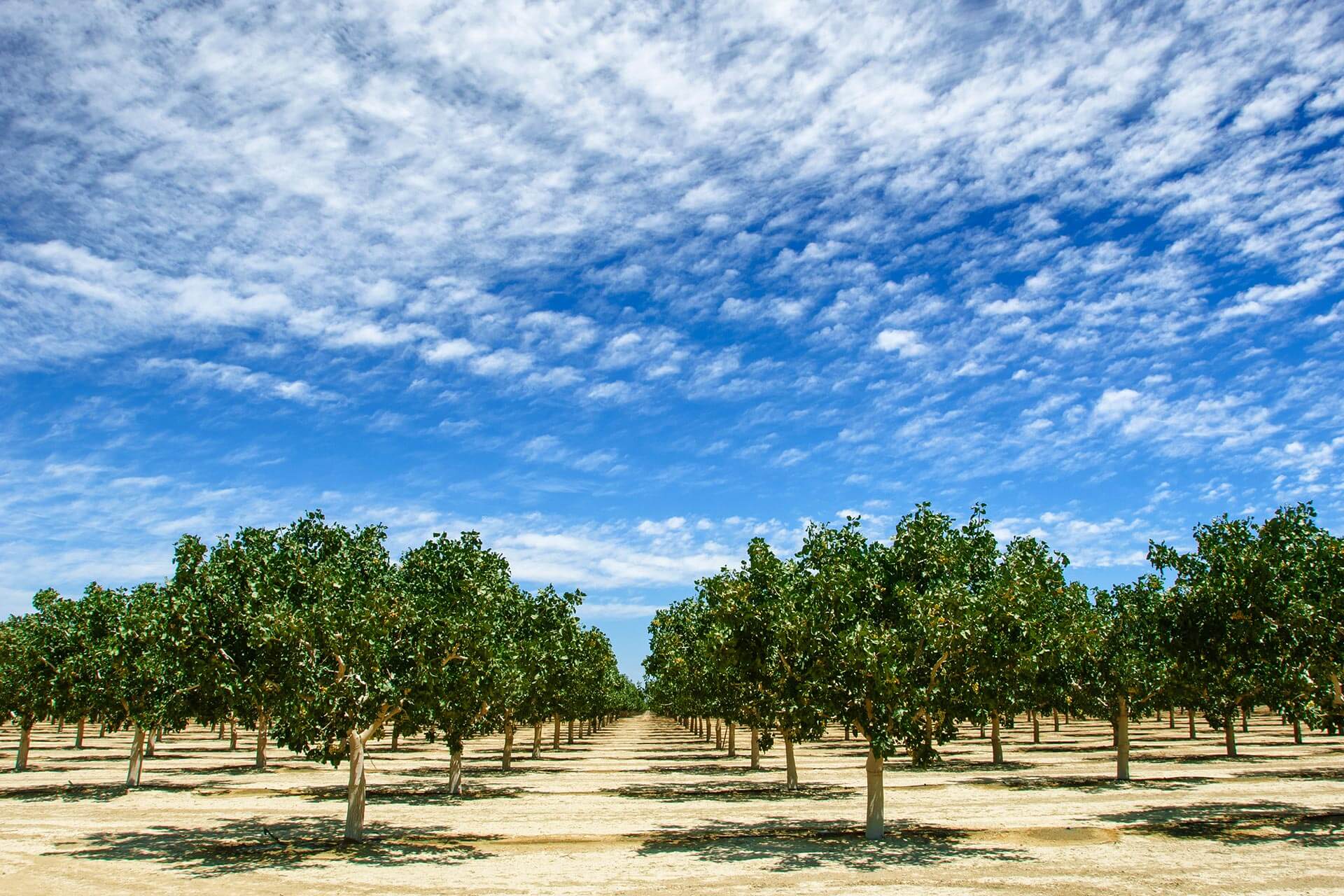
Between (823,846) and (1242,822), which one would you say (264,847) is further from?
(1242,822)

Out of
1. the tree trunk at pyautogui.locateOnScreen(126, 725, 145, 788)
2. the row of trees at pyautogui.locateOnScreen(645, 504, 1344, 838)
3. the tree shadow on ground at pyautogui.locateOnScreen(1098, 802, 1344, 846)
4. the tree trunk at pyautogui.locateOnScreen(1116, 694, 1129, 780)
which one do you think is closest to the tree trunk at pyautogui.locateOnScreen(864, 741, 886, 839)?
the row of trees at pyautogui.locateOnScreen(645, 504, 1344, 838)

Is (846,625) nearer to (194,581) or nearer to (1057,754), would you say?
(194,581)

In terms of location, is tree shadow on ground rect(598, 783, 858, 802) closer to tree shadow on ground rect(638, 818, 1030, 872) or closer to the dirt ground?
the dirt ground

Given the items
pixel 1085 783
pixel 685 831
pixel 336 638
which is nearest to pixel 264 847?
pixel 336 638

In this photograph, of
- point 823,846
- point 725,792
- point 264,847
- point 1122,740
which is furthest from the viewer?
point 1122,740

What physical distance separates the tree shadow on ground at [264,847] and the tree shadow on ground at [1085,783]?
32.9 meters

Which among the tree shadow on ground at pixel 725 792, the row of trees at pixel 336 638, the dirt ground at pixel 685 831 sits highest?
the row of trees at pixel 336 638

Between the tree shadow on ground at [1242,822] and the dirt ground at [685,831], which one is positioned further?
the tree shadow on ground at [1242,822]

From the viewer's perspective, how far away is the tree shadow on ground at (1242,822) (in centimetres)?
2916

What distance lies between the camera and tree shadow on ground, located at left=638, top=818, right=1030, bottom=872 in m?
26.3

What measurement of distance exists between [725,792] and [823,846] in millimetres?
19242

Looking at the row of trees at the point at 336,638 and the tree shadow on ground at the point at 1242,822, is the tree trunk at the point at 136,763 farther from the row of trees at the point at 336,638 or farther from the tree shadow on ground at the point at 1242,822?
the tree shadow on ground at the point at 1242,822

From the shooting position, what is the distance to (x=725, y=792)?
4703 cm

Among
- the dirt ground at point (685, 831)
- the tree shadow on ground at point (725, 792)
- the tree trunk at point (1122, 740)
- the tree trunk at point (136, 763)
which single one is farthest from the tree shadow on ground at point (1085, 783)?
the tree trunk at point (136, 763)
